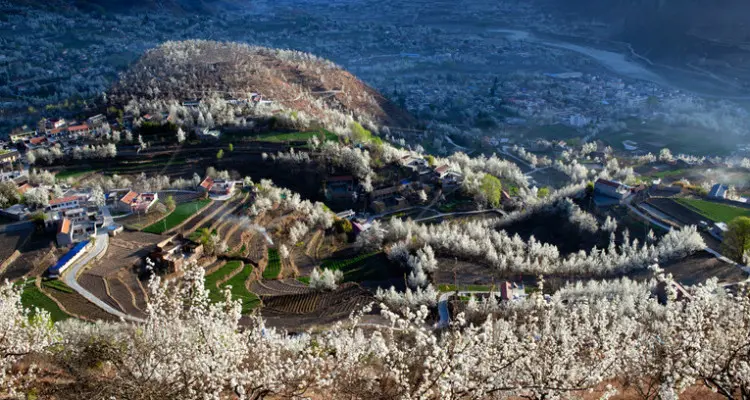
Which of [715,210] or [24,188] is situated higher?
[24,188]

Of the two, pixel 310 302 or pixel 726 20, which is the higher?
pixel 726 20

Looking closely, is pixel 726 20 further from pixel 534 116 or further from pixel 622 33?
pixel 534 116

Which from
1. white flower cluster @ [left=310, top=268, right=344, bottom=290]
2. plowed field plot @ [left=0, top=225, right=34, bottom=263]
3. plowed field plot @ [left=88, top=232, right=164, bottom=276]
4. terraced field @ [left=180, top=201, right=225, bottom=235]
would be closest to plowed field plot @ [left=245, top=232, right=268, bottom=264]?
terraced field @ [left=180, top=201, right=225, bottom=235]

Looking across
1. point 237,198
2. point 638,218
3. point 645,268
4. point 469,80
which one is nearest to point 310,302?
point 237,198

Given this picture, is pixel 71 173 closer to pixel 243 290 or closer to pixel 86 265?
pixel 86 265

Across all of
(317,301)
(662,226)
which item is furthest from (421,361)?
(662,226)
